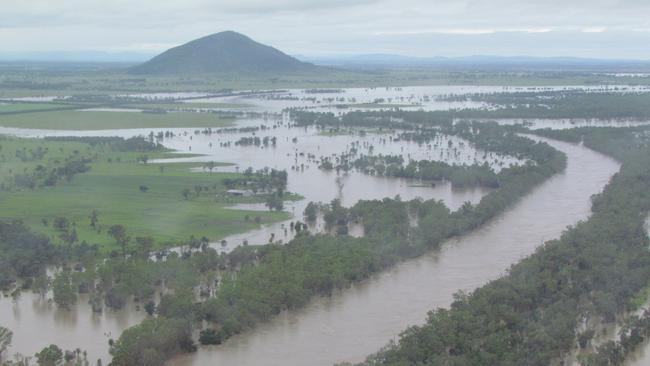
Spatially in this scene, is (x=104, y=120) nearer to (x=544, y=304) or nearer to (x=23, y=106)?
(x=23, y=106)

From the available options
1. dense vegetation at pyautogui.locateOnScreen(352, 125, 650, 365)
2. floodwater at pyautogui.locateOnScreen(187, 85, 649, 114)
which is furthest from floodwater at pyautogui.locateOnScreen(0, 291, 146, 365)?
floodwater at pyautogui.locateOnScreen(187, 85, 649, 114)

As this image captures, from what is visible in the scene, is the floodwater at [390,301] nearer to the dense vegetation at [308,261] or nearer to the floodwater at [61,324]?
the dense vegetation at [308,261]

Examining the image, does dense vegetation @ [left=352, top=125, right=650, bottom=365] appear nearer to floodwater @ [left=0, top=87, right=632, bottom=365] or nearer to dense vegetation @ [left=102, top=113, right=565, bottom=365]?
floodwater @ [left=0, top=87, right=632, bottom=365]

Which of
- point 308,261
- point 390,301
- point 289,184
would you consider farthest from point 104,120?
point 390,301

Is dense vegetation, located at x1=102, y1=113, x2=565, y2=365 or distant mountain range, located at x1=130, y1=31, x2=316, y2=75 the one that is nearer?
dense vegetation, located at x1=102, y1=113, x2=565, y2=365

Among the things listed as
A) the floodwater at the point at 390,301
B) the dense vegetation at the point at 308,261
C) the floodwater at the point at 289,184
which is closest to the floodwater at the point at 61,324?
the floodwater at the point at 289,184

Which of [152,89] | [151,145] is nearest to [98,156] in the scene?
[151,145]

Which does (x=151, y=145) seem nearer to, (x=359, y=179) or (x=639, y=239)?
(x=359, y=179)
